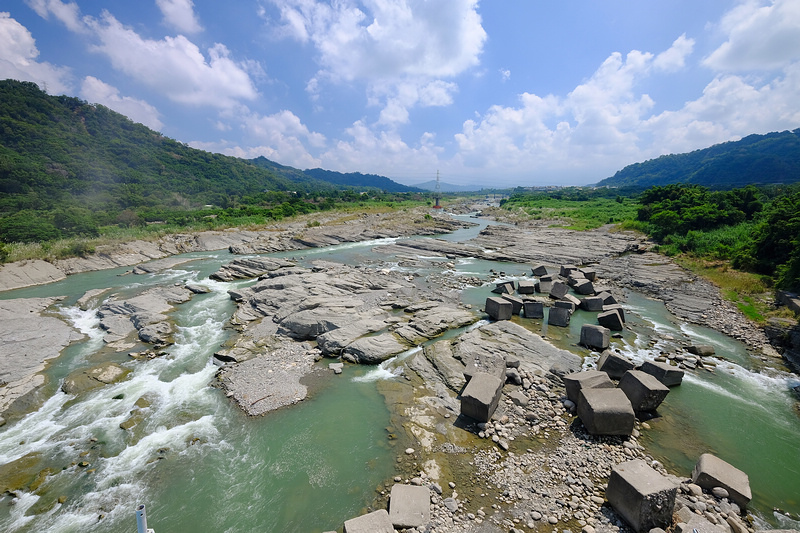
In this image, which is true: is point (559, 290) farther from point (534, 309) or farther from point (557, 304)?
point (534, 309)

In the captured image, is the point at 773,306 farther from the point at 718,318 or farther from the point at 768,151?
the point at 768,151

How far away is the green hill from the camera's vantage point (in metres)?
58.2

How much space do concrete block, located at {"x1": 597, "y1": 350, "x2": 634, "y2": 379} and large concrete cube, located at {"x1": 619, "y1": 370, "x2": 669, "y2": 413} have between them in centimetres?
145

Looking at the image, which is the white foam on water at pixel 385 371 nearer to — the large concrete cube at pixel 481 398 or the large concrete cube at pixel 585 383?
the large concrete cube at pixel 481 398

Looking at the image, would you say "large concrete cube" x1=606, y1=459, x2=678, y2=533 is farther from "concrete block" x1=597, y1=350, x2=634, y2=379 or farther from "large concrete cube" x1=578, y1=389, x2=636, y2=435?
"concrete block" x1=597, y1=350, x2=634, y2=379

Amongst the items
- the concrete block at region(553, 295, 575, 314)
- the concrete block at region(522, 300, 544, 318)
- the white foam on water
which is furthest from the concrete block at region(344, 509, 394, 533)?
the concrete block at region(553, 295, 575, 314)

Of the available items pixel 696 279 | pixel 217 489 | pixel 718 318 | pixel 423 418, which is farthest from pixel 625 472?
pixel 696 279

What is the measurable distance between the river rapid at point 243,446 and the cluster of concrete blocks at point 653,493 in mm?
890

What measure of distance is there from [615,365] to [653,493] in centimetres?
700

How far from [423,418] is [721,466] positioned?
820 cm

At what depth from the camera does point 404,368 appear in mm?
14445

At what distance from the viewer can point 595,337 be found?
52.0 feet

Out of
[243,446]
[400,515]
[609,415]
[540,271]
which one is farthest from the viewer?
[540,271]

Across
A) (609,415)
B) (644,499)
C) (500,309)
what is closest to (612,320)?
(500,309)
